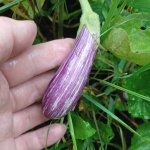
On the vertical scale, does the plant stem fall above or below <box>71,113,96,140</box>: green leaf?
above

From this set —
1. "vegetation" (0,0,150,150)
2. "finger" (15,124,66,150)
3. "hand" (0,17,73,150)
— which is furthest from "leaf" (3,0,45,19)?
"finger" (15,124,66,150)

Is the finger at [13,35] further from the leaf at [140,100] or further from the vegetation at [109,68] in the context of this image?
the leaf at [140,100]

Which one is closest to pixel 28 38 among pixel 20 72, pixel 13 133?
pixel 20 72

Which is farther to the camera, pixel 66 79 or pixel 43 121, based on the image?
pixel 43 121

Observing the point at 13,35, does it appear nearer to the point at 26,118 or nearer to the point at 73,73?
the point at 73,73

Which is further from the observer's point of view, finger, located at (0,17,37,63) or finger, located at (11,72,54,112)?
finger, located at (11,72,54,112)

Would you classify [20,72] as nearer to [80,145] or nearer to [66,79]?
[66,79]

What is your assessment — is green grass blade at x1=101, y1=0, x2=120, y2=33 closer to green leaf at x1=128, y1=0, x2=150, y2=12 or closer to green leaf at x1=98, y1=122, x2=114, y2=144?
green leaf at x1=128, y1=0, x2=150, y2=12
